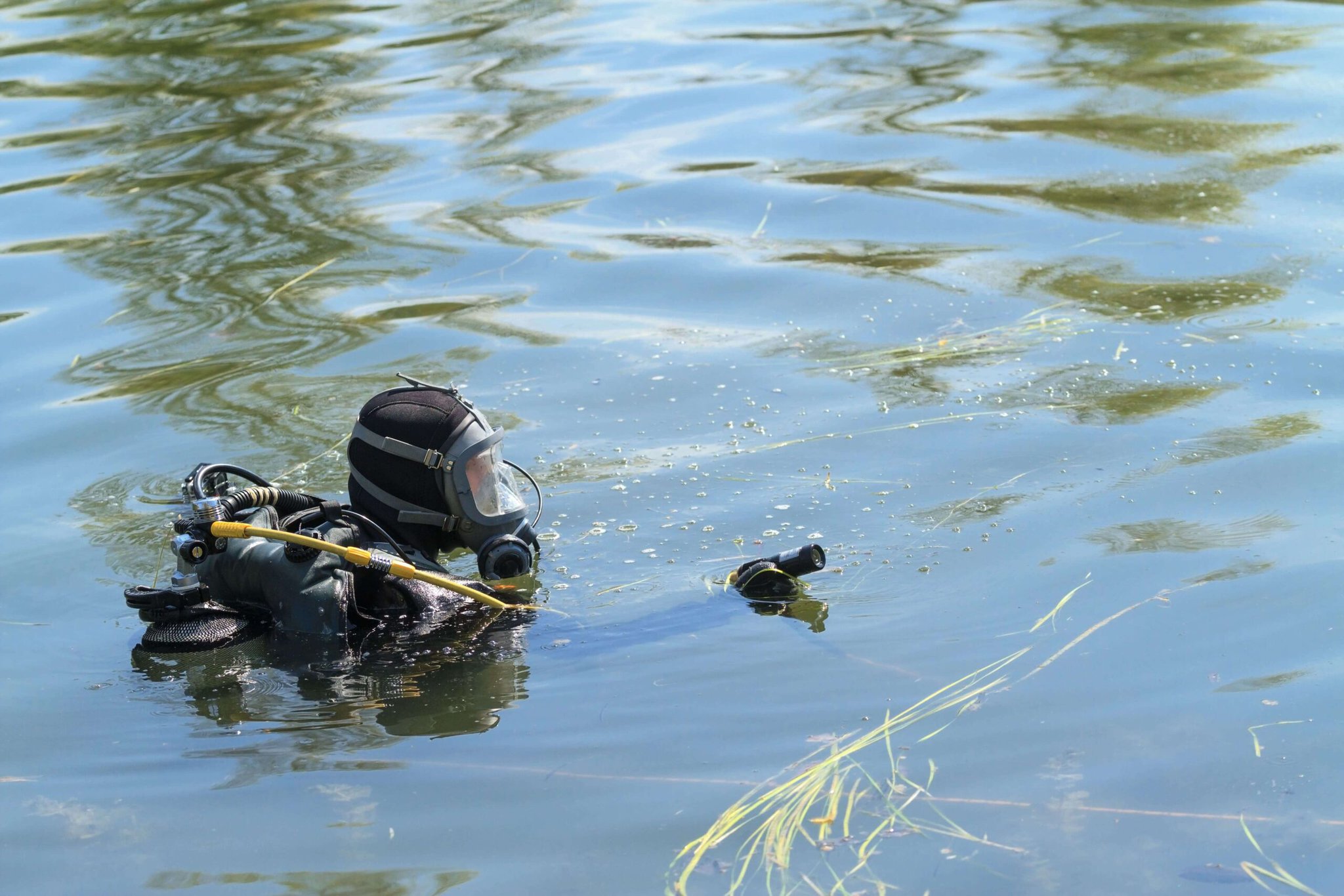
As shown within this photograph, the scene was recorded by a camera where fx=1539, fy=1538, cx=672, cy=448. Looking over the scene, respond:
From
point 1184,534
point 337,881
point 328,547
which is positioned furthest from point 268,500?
point 1184,534

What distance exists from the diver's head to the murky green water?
1.12 ft

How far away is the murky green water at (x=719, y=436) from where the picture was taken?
11.5ft

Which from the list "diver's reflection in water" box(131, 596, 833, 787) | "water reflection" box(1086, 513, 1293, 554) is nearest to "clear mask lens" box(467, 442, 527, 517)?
"diver's reflection in water" box(131, 596, 833, 787)

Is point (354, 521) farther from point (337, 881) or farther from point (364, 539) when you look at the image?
point (337, 881)

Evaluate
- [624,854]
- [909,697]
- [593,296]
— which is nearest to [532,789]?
[624,854]

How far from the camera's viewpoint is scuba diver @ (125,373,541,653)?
13.6ft

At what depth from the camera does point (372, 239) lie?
8.52m

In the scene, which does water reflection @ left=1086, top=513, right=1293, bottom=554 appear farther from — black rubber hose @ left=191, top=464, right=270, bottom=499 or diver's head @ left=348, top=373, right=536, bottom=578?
black rubber hose @ left=191, top=464, right=270, bottom=499

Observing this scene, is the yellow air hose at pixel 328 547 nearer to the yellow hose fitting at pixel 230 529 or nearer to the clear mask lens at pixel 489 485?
the yellow hose fitting at pixel 230 529

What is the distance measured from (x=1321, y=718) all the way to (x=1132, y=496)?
152 centimetres

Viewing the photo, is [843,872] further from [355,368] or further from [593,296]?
[593,296]

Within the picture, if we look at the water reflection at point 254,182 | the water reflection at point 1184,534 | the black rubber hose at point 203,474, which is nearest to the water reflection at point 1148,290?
the water reflection at point 1184,534

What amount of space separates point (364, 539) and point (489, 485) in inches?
14.8

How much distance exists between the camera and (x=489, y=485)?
4.33m
